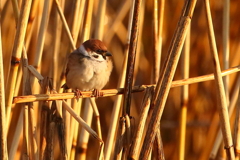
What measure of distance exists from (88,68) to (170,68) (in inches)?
41.9

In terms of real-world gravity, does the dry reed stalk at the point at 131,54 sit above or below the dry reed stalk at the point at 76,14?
below

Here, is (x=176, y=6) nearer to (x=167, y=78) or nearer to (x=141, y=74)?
(x=141, y=74)

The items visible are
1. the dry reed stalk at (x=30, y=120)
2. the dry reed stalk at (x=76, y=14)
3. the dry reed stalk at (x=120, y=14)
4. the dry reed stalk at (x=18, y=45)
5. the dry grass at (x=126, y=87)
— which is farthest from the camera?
the dry reed stalk at (x=120, y=14)

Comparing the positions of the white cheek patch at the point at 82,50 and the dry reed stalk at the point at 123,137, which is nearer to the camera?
the dry reed stalk at the point at 123,137

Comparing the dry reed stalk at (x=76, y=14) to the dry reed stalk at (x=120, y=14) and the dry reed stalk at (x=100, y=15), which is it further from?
the dry reed stalk at (x=120, y=14)

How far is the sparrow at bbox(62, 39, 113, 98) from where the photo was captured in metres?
2.67

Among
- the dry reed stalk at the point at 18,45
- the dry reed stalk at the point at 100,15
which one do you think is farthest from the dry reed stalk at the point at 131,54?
the dry reed stalk at the point at 100,15

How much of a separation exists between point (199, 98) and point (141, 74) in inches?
25.3

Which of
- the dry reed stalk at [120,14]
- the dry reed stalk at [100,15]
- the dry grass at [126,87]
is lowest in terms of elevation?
the dry grass at [126,87]

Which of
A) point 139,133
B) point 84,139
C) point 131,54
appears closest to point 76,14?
point 131,54

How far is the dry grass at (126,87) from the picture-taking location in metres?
1.73

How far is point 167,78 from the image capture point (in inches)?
67.5

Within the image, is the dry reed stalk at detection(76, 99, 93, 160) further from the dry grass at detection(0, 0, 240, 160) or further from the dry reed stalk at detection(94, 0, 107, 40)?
the dry reed stalk at detection(94, 0, 107, 40)

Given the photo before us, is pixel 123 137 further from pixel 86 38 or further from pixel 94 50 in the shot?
pixel 94 50
